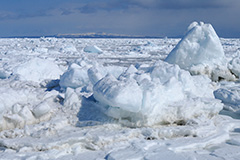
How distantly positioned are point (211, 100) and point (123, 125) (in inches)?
57.8

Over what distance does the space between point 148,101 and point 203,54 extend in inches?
189

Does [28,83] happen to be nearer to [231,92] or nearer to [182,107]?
[182,107]

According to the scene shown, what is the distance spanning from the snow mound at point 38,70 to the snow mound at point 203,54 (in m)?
3.31

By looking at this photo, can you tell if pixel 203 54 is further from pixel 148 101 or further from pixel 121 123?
pixel 121 123

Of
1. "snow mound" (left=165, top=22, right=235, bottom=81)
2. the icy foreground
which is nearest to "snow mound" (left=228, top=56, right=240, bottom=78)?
"snow mound" (left=165, top=22, right=235, bottom=81)

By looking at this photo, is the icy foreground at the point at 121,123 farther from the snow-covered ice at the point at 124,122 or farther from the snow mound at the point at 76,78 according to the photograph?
the snow mound at the point at 76,78

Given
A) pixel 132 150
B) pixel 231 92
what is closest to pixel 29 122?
pixel 132 150

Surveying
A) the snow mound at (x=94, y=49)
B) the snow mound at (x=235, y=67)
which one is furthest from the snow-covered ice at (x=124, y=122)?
the snow mound at (x=94, y=49)

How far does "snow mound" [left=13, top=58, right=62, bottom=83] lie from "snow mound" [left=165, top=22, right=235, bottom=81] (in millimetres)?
3306

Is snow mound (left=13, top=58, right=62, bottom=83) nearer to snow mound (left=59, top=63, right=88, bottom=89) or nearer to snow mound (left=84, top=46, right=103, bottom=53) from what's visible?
snow mound (left=59, top=63, right=88, bottom=89)

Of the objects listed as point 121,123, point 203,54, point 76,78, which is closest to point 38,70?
point 76,78

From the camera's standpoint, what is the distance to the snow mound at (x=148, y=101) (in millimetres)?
3727

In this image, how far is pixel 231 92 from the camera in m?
5.32

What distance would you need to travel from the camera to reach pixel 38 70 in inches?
313
